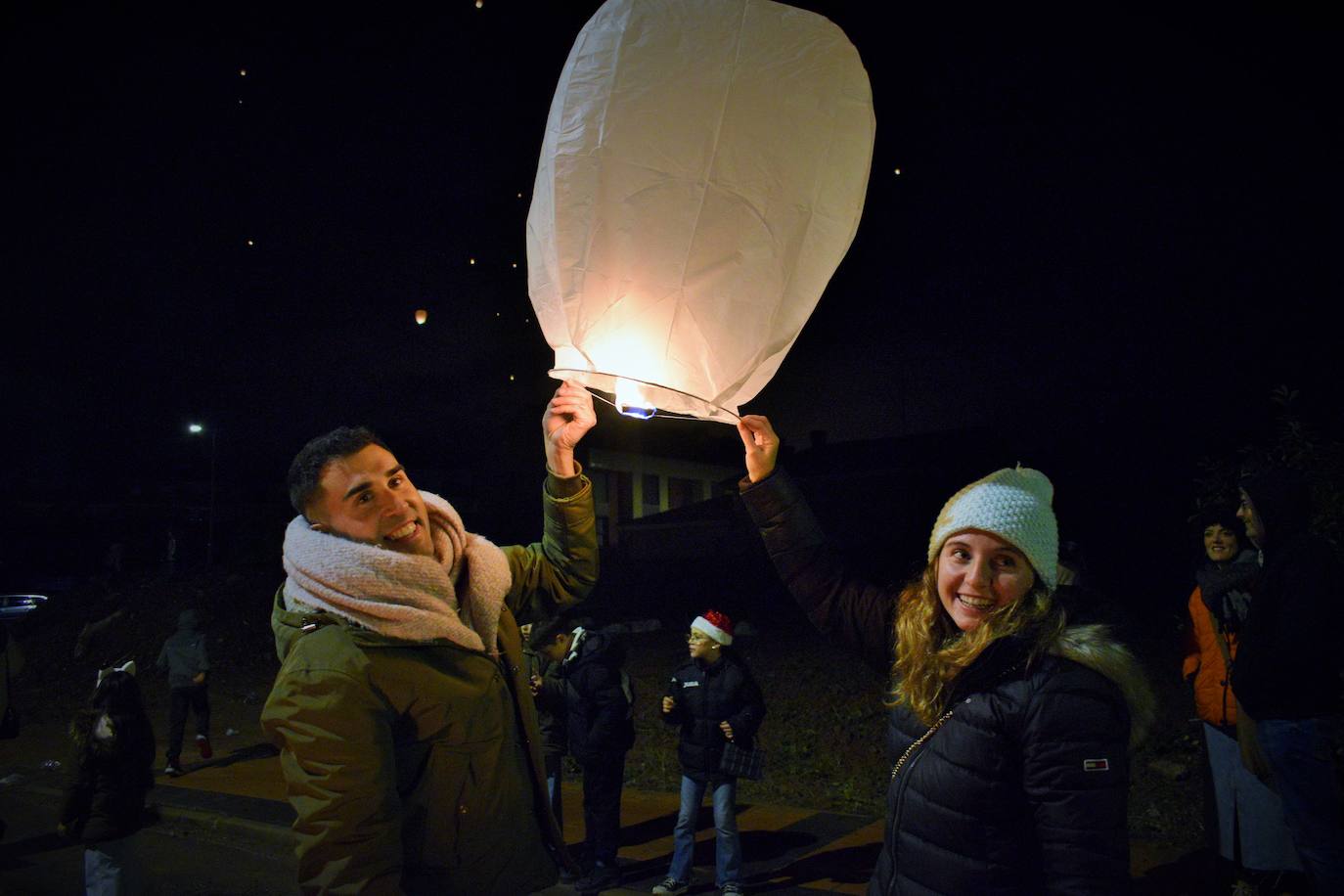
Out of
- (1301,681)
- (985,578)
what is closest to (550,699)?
(1301,681)

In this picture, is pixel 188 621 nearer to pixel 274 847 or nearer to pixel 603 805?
pixel 274 847

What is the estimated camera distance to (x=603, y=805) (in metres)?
6.07

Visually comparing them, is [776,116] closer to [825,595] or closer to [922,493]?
[825,595]

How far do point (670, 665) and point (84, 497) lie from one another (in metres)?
34.0

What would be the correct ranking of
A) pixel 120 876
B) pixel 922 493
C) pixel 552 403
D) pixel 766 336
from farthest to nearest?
pixel 922 493, pixel 120 876, pixel 552 403, pixel 766 336

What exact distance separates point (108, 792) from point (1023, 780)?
17.3 ft

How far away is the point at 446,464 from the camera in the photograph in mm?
36344

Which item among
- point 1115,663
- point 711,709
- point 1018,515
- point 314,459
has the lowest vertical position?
point 711,709

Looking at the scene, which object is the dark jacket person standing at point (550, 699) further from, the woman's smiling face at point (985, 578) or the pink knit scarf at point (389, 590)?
the woman's smiling face at point (985, 578)

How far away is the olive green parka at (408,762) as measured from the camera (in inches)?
76.4

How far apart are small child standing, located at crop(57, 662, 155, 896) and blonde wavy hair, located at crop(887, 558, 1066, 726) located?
4.81 meters

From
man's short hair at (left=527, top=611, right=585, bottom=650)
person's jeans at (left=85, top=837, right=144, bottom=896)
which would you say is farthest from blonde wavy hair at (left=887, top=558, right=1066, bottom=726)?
person's jeans at (left=85, top=837, right=144, bottom=896)

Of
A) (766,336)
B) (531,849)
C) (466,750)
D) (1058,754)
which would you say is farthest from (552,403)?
(1058,754)

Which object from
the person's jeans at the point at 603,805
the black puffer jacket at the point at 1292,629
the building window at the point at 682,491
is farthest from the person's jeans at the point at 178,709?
the building window at the point at 682,491
